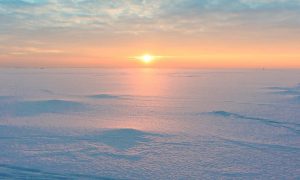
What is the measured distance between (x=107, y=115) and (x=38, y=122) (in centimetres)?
244

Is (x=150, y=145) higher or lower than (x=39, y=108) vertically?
lower

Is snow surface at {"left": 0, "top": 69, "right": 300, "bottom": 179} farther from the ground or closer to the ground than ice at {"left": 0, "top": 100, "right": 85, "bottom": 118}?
closer to the ground

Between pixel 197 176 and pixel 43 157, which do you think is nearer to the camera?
pixel 197 176

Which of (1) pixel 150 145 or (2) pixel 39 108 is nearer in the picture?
(1) pixel 150 145

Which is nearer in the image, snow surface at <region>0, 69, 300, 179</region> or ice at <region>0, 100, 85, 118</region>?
snow surface at <region>0, 69, 300, 179</region>

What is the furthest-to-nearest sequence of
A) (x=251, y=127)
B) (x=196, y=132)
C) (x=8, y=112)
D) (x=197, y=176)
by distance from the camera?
1. (x=8, y=112)
2. (x=251, y=127)
3. (x=196, y=132)
4. (x=197, y=176)

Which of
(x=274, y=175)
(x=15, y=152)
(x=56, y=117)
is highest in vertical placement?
(x=56, y=117)

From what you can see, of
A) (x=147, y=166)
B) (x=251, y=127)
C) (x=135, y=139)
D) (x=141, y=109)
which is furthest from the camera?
(x=141, y=109)

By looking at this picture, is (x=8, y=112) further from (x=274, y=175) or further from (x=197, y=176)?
(x=274, y=175)

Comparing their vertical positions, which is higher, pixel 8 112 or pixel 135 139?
pixel 8 112

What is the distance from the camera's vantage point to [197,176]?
454 centimetres

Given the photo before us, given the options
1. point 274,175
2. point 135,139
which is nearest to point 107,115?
point 135,139

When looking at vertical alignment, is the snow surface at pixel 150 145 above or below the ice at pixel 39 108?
below

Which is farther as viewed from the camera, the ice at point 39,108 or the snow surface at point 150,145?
the ice at point 39,108
